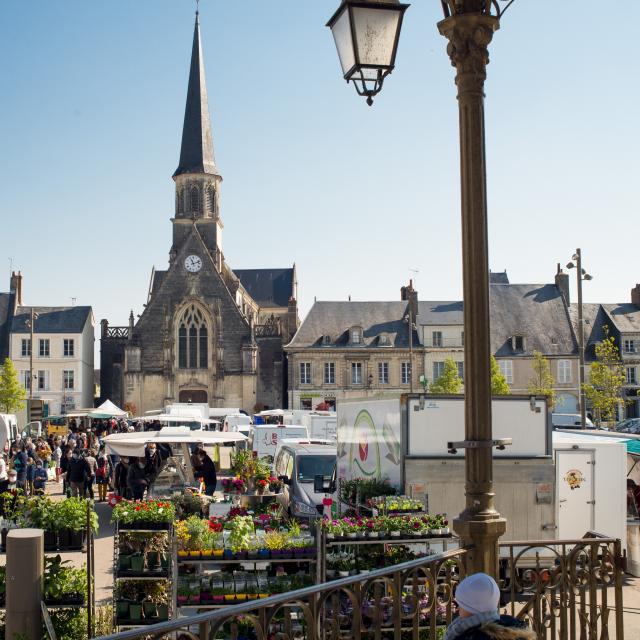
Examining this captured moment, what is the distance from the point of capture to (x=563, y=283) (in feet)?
196

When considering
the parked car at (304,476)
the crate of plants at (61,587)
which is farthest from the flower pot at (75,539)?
the parked car at (304,476)

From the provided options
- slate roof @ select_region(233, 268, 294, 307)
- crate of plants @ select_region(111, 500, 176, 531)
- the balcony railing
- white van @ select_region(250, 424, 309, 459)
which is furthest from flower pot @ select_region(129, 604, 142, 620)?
slate roof @ select_region(233, 268, 294, 307)

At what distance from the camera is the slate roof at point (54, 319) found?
6012 cm

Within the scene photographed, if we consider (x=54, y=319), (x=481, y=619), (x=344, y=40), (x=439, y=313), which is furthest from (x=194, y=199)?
(x=481, y=619)

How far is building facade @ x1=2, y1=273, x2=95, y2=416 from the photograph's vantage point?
59.7 metres

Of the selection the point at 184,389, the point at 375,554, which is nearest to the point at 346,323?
the point at 184,389

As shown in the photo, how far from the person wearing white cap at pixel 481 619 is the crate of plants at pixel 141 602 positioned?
6361 millimetres

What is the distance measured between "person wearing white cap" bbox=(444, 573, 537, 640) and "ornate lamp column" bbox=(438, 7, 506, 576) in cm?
127

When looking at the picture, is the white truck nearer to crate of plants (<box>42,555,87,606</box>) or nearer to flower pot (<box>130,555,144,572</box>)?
flower pot (<box>130,555,144,572</box>)

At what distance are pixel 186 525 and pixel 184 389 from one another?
4879 cm

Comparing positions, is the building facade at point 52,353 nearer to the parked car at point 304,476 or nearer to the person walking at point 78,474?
the person walking at point 78,474

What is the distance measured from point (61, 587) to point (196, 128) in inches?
2299

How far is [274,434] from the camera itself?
27609mm

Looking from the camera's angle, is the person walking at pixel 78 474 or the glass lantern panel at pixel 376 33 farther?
the person walking at pixel 78 474
